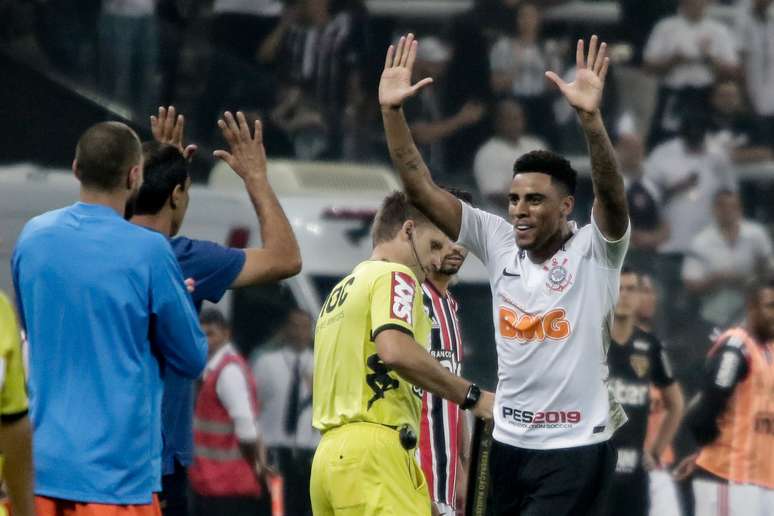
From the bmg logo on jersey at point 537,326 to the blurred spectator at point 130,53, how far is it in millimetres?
9388

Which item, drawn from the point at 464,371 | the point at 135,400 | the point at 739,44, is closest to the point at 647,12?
the point at 739,44

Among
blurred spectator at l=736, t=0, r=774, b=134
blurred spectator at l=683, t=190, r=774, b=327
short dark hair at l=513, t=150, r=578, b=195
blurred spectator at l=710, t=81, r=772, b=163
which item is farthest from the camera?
blurred spectator at l=736, t=0, r=774, b=134

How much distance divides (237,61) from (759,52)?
5022mm

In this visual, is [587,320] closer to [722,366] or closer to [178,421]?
[178,421]

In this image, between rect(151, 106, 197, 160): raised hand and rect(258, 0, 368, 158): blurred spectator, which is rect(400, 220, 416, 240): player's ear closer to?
rect(151, 106, 197, 160): raised hand

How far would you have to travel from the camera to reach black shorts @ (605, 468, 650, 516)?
35.9 feet

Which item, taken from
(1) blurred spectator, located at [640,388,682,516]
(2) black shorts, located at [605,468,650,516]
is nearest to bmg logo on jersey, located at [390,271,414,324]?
(1) blurred spectator, located at [640,388,682,516]

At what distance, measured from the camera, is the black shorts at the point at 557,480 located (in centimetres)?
600

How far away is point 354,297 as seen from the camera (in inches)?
245

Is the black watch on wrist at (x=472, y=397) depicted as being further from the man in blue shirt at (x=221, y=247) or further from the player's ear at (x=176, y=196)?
the player's ear at (x=176, y=196)

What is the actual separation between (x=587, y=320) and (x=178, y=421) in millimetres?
1529

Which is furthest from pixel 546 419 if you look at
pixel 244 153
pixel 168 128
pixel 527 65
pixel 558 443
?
pixel 527 65

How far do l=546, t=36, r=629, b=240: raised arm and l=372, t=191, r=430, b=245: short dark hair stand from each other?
2.89 feet

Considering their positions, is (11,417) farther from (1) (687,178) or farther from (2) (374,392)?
(1) (687,178)
